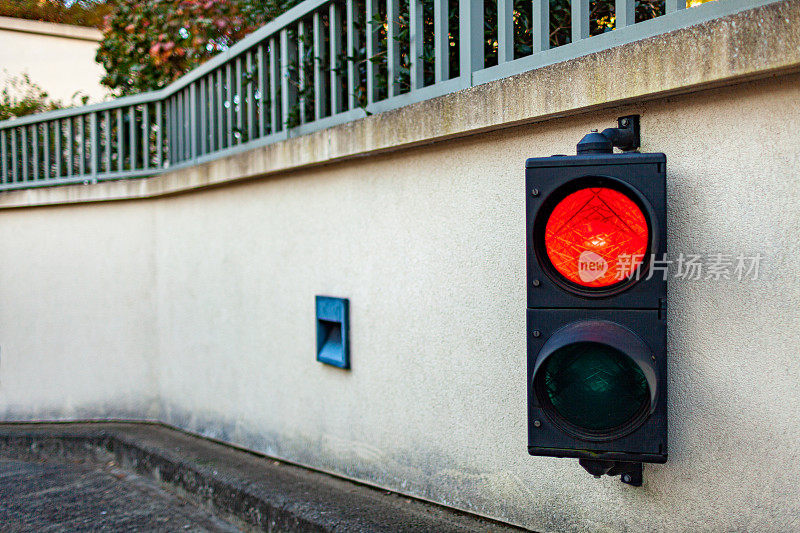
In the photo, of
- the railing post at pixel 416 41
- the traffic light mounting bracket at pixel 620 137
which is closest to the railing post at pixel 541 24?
the traffic light mounting bracket at pixel 620 137

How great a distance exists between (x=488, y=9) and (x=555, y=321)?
207cm

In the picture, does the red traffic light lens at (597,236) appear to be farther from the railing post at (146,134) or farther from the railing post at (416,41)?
the railing post at (146,134)

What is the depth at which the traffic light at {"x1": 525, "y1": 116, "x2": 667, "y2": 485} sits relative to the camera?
1939mm

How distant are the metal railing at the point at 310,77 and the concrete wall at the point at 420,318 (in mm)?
301

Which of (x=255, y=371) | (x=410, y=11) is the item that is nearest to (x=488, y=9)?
(x=410, y=11)

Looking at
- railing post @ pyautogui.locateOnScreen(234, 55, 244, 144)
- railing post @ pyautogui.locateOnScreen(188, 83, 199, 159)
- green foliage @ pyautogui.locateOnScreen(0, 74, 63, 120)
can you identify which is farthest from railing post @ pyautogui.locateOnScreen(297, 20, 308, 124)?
green foliage @ pyautogui.locateOnScreen(0, 74, 63, 120)

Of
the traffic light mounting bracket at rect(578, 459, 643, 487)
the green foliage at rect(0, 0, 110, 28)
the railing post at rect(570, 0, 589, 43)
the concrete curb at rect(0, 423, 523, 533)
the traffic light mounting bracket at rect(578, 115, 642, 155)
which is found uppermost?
the green foliage at rect(0, 0, 110, 28)

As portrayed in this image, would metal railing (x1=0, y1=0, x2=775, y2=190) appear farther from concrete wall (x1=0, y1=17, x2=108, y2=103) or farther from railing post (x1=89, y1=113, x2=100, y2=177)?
concrete wall (x1=0, y1=17, x2=108, y2=103)

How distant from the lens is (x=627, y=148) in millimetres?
2547

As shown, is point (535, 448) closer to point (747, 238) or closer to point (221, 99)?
point (747, 238)

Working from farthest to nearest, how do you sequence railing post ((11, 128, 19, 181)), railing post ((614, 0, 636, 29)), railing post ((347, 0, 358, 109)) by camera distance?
railing post ((11, 128, 19, 181)), railing post ((347, 0, 358, 109)), railing post ((614, 0, 636, 29))

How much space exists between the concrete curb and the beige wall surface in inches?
4.7

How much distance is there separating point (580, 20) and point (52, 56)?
35.4 feet

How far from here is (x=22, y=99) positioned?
10680 mm
